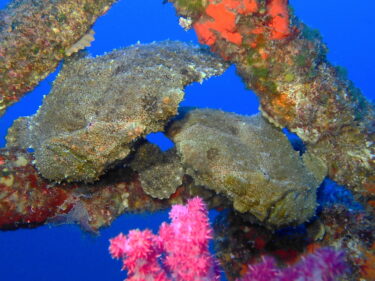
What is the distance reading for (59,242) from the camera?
27172 mm

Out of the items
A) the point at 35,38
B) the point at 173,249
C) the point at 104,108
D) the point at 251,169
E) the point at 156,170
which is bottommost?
the point at 173,249

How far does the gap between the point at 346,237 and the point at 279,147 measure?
5.77 feet

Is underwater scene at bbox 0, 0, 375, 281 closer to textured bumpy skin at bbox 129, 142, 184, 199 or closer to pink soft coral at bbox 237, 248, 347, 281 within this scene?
textured bumpy skin at bbox 129, 142, 184, 199

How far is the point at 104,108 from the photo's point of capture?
153 inches

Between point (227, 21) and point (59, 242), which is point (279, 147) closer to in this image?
point (227, 21)

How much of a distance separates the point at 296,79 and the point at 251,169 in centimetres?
149

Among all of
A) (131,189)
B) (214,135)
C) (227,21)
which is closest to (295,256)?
(214,135)

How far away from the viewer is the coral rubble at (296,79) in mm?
4137

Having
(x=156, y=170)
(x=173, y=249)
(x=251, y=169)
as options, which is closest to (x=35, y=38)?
(x=156, y=170)

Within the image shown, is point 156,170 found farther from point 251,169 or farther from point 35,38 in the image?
point 35,38

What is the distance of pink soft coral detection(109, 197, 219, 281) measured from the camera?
251 centimetres

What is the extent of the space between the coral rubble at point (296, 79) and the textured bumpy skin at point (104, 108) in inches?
27.0

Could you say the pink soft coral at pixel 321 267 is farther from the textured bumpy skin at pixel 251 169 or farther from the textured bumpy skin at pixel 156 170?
the textured bumpy skin at pixel 156 170

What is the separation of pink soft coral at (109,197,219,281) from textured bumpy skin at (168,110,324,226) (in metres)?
0.91
